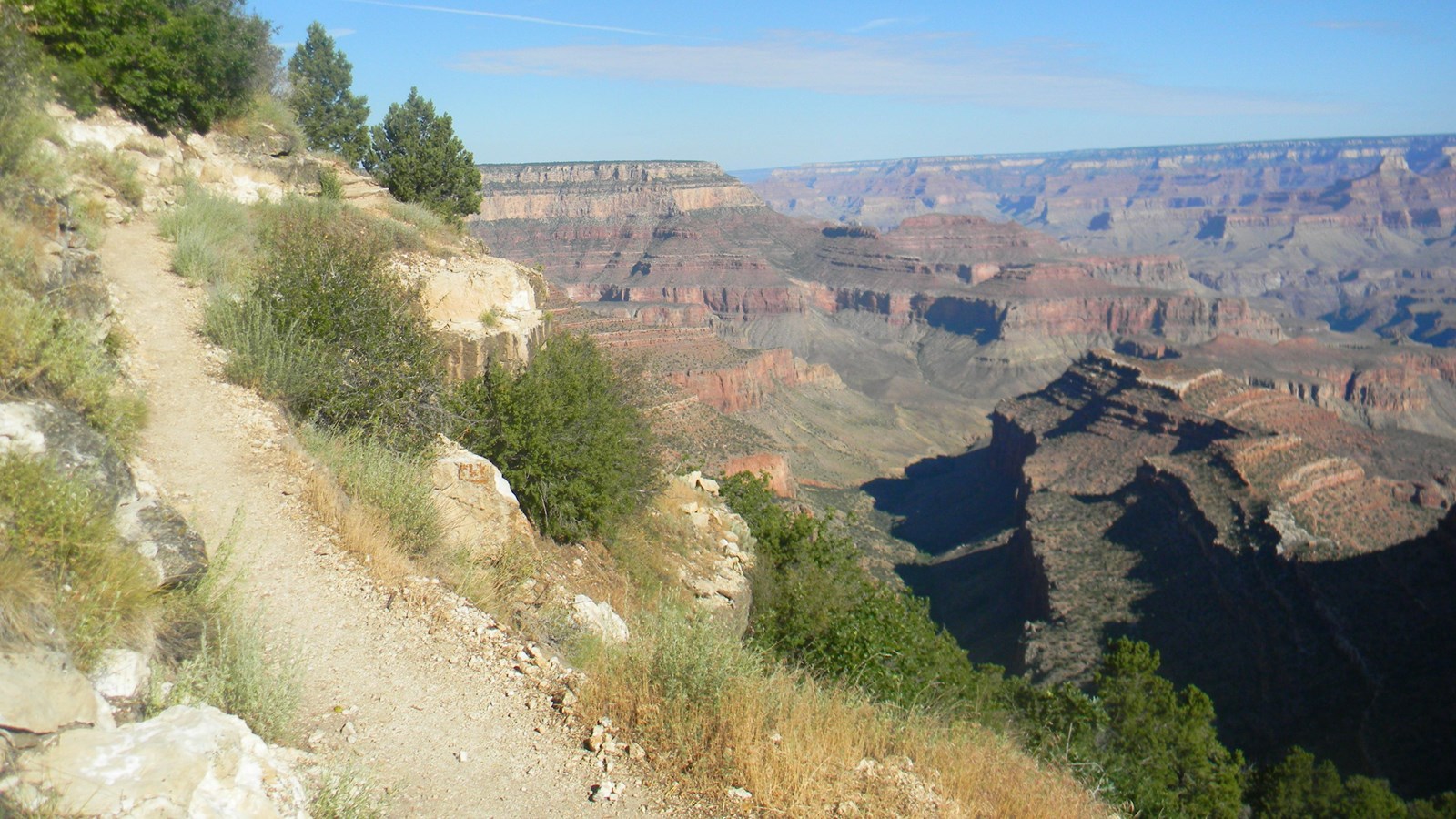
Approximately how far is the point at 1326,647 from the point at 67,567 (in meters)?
29.8

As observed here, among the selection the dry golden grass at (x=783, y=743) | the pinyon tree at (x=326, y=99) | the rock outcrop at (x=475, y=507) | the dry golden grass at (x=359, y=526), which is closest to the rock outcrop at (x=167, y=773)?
the dry golden grass at (x=783, y=743)

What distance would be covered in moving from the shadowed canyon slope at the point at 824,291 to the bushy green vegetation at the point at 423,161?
65.4 metres

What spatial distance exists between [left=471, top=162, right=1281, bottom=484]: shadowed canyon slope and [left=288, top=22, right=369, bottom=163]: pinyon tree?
61.8 metres

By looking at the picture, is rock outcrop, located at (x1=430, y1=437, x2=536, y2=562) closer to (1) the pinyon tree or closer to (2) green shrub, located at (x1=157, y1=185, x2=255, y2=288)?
(2) green shrub, located at (x1=157, y1=185, x2=255, y2=288)

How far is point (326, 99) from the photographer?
88.9ft

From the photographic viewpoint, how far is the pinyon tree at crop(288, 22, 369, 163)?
24002 mm

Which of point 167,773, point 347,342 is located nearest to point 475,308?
point 347,342

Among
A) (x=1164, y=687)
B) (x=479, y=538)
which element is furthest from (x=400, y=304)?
(x=1164, y=687)

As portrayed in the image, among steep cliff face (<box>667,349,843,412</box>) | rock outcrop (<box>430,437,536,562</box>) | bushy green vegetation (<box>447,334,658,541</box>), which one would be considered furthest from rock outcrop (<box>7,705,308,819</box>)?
steep cliff face (<box>667,349,843,412</box>)

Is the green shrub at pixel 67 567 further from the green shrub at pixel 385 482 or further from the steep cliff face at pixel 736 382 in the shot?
the steep cliff face at pixel 736 382

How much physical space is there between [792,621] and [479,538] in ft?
14.6

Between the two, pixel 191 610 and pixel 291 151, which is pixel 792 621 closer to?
pixel 191 610

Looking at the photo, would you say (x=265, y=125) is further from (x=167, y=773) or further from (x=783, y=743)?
(x=783, y=743)

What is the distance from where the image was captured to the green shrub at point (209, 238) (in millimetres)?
11039
